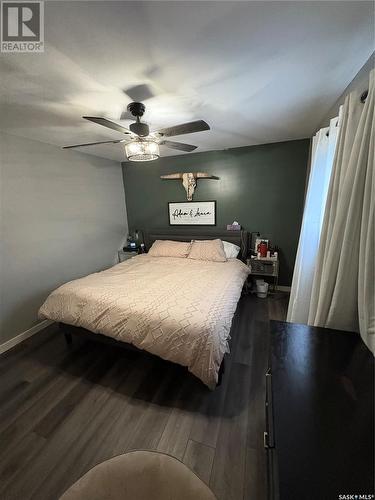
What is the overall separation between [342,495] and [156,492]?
22.5 inches

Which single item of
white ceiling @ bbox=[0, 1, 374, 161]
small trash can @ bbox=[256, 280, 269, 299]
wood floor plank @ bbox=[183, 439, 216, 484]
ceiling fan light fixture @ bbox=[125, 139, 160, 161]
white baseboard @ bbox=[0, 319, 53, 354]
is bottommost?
white baseboard @ bbox=[0, 319, 53, 354]

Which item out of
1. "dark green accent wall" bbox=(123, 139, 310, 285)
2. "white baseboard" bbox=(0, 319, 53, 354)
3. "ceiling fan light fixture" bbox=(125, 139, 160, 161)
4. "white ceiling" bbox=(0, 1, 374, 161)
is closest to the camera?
"white ceiling" bbox=(0, 1, 374, 161)

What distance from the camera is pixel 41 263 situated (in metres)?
2.56

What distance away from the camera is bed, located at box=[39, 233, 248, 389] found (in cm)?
143

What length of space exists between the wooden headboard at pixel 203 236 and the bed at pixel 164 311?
0.84 meters

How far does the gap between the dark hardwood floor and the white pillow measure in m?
1.33

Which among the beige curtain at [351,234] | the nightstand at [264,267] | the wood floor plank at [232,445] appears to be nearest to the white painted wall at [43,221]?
the wood floor plank at [232,445]

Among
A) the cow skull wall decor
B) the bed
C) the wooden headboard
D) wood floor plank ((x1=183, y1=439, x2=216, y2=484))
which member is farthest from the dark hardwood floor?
the cow skull wall decor

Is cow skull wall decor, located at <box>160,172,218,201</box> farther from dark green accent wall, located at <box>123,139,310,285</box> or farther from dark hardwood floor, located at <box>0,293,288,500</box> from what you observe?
dark hardwood floor, located at <box>0,293,288,500</box>

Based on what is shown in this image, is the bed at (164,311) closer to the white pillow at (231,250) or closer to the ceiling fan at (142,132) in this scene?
the white pillow at (231,250)

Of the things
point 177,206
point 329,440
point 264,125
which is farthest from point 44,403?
point 264,125

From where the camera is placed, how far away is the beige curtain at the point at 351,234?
3.05 ft

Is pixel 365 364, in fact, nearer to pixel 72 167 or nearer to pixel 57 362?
pixel 57 362

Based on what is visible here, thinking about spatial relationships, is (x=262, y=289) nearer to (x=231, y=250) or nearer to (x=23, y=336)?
(x=231, y=250)
